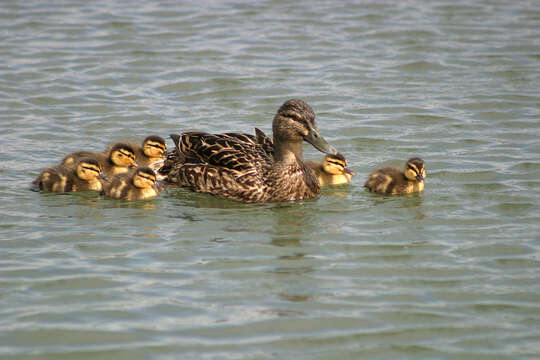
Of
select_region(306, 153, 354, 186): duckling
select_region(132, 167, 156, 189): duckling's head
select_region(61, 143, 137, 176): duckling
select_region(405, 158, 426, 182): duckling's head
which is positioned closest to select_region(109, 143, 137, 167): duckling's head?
select_region(61, 143, 137, 176): duckling

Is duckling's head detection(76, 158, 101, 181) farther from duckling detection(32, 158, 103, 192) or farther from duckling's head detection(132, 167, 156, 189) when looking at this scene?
duckling's head detection(132, 167, 156, 189)

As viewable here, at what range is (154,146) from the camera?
796 centimetres

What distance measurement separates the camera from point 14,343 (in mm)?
4668

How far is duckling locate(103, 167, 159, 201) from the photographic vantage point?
22.8 feet

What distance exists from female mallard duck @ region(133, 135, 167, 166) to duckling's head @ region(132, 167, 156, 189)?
967 mm

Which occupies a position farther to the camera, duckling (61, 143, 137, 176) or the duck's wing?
duckling (61, 143, 137, 176)

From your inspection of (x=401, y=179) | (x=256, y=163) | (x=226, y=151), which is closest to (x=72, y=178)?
(x=226, y=151)

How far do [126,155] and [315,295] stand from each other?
9.76 ft

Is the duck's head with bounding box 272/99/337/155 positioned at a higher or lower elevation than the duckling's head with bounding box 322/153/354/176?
higher

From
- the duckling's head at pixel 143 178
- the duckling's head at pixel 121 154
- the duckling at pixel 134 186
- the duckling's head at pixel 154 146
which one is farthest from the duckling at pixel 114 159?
the duckling's head at pixel 143 178

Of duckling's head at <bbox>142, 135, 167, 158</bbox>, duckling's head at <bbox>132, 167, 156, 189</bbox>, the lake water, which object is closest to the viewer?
the lake water

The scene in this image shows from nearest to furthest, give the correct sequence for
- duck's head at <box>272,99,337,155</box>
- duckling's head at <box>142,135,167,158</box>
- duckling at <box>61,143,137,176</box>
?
duck's head at <box>272,99,337,155</box>
duckling at <box>61,143,137,176</box>
duckling's head at <box>142,135,167,158</box>

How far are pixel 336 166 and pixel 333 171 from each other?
0.21ft

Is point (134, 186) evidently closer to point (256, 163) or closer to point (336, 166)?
point (256, 163)
